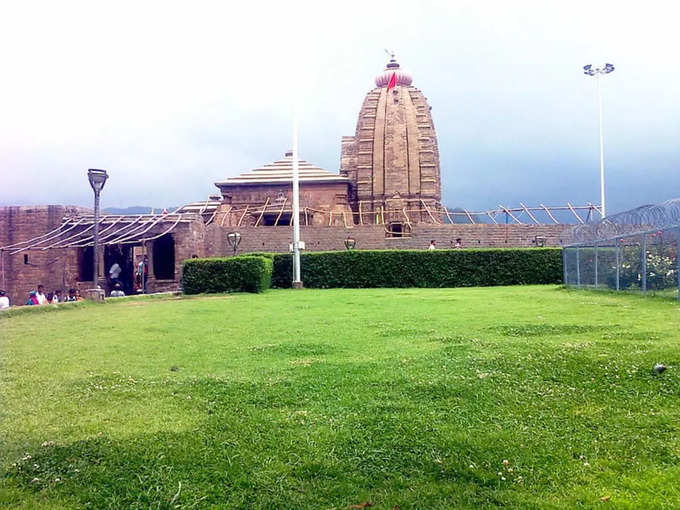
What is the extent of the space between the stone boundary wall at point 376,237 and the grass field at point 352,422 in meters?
21.2

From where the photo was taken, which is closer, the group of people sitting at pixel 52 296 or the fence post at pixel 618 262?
the fence post at pixel 618 262

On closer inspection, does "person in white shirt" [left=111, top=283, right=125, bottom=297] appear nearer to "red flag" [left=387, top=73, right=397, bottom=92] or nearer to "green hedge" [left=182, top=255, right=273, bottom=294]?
"green hedge" [left=182, top=255, right=273, bottom=294]

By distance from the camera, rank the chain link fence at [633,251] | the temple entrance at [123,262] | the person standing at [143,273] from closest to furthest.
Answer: the chain link fence at [633,251] < the person standing at [143,273] < the temple entrance at [123,262]

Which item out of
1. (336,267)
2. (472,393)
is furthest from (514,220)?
(472,393)

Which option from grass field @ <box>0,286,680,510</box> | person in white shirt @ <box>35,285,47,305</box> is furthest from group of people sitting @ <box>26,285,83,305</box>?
grass field @ <box>0,286,680,510</box>

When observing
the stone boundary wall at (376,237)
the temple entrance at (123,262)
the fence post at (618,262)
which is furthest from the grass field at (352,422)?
the temple entrance at (123,262)

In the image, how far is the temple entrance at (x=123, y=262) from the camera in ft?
97.6

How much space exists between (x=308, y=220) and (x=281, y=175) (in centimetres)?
377

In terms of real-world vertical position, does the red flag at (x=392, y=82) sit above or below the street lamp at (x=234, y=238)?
above

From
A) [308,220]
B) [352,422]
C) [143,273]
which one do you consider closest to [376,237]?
[308,220]

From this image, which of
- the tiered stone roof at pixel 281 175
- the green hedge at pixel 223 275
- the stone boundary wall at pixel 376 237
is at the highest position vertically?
the tiered stone roof at pixel 281 175

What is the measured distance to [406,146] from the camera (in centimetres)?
3878

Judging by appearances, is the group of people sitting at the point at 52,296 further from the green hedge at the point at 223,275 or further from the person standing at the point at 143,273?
the green hedge at the point at 223,275

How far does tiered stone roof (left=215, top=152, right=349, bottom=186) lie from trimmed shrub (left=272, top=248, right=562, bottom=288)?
14.7m
